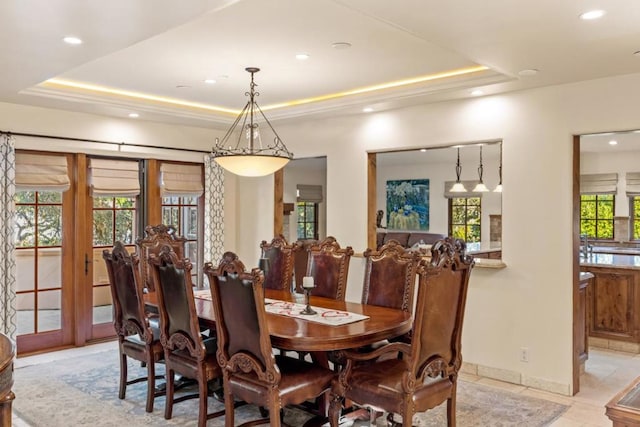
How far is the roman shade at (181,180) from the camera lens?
627cm

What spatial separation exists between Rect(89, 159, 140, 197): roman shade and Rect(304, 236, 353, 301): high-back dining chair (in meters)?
2.60

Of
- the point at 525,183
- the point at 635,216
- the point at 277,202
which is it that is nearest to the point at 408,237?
the point at 635,216

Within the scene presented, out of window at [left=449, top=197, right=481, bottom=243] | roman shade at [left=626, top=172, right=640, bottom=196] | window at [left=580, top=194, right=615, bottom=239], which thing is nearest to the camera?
roman shade at [left=626, top=172, right=640, bottom=196]

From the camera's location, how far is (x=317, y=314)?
11.7 feet

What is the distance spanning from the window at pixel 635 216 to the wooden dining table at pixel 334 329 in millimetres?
7708

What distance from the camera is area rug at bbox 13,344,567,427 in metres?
3.61

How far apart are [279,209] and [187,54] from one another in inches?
118

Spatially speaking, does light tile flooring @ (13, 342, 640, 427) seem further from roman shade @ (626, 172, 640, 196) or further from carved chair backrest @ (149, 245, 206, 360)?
roman shade @ (626, 172, 640, 196)

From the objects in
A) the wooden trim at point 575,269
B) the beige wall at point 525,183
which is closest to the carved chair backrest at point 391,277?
the beige wall at point 525,183

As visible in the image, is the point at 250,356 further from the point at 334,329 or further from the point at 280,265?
the point at 280,265

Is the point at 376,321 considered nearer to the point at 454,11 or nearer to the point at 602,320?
the point at 454,11

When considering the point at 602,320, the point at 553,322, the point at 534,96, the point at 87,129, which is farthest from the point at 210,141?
the point at 602,320

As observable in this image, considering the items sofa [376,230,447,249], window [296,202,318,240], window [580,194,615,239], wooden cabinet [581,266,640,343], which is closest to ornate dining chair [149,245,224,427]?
wooden cabinet [581,266,640,343]

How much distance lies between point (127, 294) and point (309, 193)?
791 centimetres
